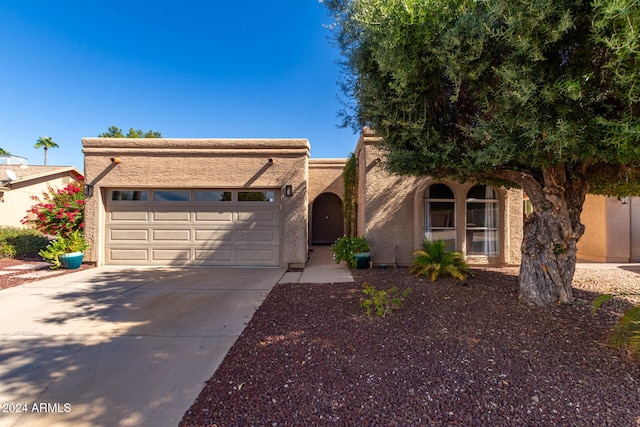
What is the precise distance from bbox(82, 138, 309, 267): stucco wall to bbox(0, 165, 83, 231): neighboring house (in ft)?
20.8

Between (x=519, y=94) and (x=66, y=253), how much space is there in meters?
10.6

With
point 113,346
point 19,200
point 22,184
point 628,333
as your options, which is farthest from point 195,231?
point 22,184

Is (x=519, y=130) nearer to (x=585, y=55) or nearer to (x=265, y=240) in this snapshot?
(x=585, y=55)

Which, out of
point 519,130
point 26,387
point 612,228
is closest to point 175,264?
point 26,387

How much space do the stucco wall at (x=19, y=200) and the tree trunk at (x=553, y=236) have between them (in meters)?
17.7

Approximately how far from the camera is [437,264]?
6.18 metres

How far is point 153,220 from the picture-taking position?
8.09 metres

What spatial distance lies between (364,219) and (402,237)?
121 cm

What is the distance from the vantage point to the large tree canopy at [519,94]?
8.98 feet

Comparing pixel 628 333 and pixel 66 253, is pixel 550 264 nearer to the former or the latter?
pixel 628 333

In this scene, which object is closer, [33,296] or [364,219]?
[33,296]

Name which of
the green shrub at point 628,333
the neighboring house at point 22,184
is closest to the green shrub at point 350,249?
the green shrub at point 628,333

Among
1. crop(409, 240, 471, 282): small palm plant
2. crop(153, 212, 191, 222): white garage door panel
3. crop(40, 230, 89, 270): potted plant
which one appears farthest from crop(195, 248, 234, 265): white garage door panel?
crop(409, 240, 471, 282): small palm plant

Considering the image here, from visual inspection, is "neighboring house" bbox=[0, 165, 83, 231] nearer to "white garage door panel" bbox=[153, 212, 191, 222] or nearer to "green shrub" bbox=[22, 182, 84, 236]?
"green shrub" bbox=[22, 182, 84, 236]
